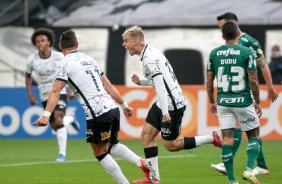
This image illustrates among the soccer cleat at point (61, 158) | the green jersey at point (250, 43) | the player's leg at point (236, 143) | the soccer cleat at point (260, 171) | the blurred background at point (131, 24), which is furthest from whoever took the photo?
the blurred background at point (131, 24)

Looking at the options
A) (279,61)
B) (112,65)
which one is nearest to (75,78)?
(279,61)

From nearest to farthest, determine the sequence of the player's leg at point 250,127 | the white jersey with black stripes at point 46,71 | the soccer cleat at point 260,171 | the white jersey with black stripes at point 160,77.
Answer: the player's leg at point 250,127 → the white jersey with black stripes at point 160,77 → the soccer cleat at point 260,171 → the white jersey with black stripes at point 46,71

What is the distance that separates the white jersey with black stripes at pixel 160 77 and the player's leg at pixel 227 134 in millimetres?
760

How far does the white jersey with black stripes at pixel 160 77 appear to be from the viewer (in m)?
11.6

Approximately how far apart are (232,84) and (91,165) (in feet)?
15.0

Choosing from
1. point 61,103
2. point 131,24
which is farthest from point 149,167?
point 131,24

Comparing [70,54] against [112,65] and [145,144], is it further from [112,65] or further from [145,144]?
[112,65]

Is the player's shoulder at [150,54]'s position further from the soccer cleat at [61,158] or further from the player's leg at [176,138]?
the soccer cleat at [61,158]

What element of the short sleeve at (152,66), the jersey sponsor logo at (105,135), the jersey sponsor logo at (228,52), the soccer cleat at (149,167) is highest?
the jersey sponsor logo at (228,52)

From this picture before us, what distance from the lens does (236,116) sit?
11.5 m

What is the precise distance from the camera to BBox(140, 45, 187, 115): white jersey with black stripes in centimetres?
1160

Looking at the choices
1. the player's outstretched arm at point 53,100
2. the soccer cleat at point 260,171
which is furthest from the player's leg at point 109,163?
the soccer cleat at point 260,171

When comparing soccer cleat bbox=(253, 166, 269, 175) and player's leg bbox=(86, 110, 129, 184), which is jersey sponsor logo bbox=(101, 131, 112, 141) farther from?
soccer cleat bbox=(253, 166, 269, 175)

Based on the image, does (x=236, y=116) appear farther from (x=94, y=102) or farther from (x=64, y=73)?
(x=64, y=73)
